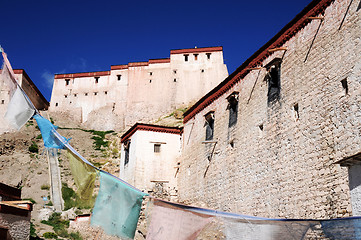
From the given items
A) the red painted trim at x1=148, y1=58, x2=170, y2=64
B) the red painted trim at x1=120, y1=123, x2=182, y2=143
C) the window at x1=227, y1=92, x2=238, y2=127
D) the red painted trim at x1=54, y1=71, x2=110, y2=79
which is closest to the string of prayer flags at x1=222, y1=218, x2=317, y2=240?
the window at x1=227, y1=92, x2=238, y2=127

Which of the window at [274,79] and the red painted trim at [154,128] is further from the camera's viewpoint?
the red painted trim at [154,128]

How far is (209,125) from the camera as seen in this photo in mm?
17375

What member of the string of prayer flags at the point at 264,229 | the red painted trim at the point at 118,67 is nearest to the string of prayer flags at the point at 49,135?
the string of prayer flags at the point at 264,229

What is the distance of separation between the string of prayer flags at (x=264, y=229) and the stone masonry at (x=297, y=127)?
3.12 m

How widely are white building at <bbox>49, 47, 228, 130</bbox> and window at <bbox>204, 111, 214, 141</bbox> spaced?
2127 cm

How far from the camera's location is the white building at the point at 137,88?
39500mm

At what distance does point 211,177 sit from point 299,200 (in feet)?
20.4

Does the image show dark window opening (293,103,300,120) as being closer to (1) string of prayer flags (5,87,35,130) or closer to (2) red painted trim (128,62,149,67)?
(1) string of prayer flags (5,87,35,130)

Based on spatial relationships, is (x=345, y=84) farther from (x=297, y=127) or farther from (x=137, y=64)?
(x=137, y=64)

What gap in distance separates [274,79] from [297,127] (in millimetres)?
2519

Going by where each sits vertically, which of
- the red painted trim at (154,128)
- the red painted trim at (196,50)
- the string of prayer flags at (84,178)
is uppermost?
the red painted trim at (196,50)

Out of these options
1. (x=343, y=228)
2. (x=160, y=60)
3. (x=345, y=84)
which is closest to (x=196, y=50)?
(x=160, y=60)

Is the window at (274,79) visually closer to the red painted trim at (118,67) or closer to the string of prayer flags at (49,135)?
the string of prayer flags at (49,135)

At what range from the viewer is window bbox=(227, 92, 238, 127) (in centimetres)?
1523
